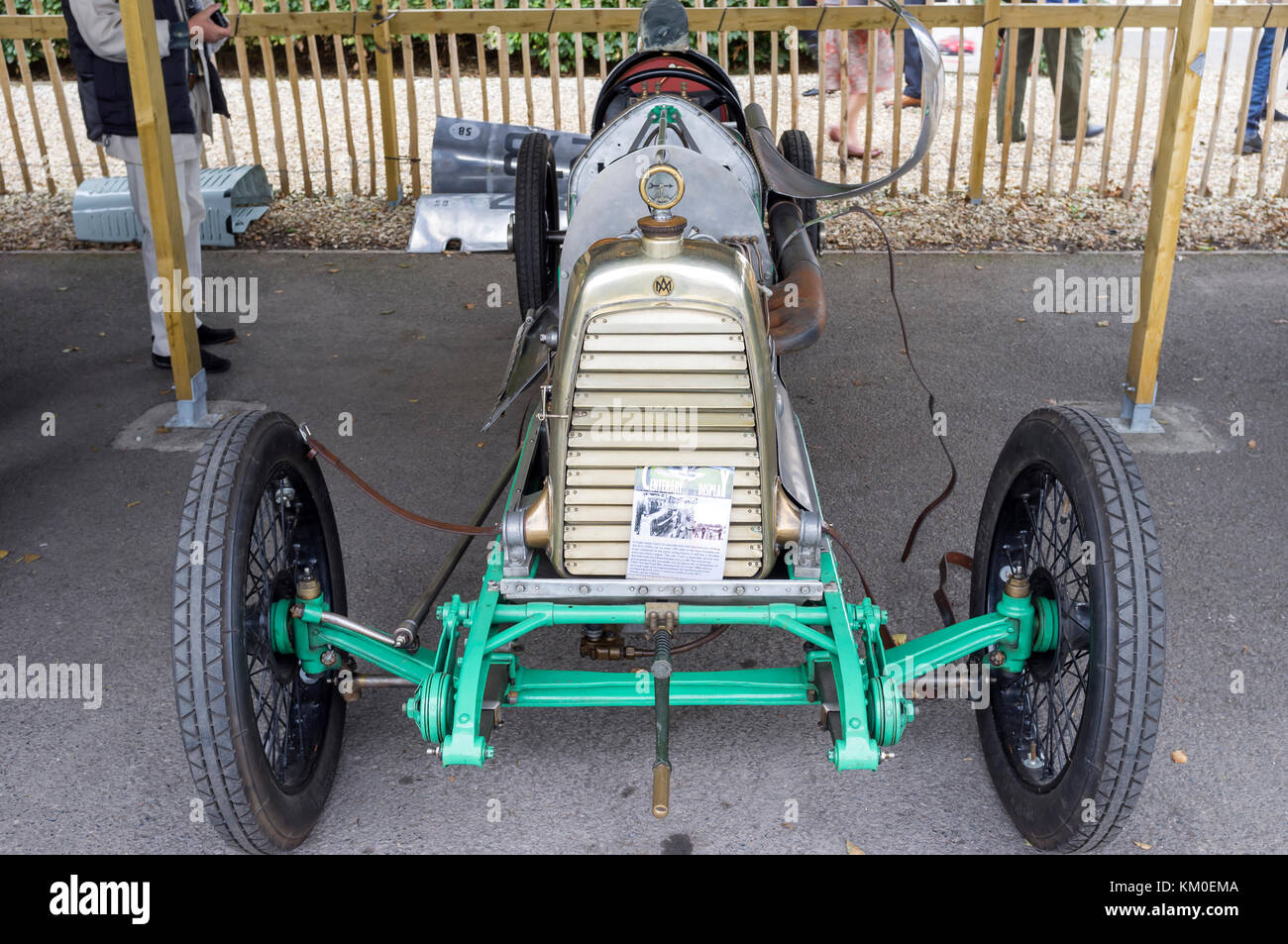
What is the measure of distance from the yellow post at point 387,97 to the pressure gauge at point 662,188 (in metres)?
5.33

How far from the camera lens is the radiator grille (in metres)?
2.36

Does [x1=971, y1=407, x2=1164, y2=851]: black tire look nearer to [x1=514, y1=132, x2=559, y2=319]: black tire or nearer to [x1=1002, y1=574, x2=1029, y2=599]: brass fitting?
[x1=1002, y1=574, x2=1029, y2=599]: brass fitting

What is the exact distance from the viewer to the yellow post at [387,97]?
724 centimetres

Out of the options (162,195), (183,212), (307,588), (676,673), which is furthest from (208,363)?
(676,673)

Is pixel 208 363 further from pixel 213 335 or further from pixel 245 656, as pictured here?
pixel 245 656

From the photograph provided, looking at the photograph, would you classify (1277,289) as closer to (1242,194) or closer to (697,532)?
(1242,194)

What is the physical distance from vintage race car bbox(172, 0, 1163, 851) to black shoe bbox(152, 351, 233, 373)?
9.03 feet

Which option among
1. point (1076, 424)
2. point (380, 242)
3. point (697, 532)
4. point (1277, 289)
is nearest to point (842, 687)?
point (697, 532)

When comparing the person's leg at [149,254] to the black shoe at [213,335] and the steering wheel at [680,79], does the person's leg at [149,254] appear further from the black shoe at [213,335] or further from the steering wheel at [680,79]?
the steering wheel at [680,79]

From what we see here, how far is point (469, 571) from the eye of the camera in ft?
12.8

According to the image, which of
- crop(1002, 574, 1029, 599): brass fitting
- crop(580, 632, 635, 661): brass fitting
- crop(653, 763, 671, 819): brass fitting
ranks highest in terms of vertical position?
crop(1002, 574, 1029, 599): brass fitting
